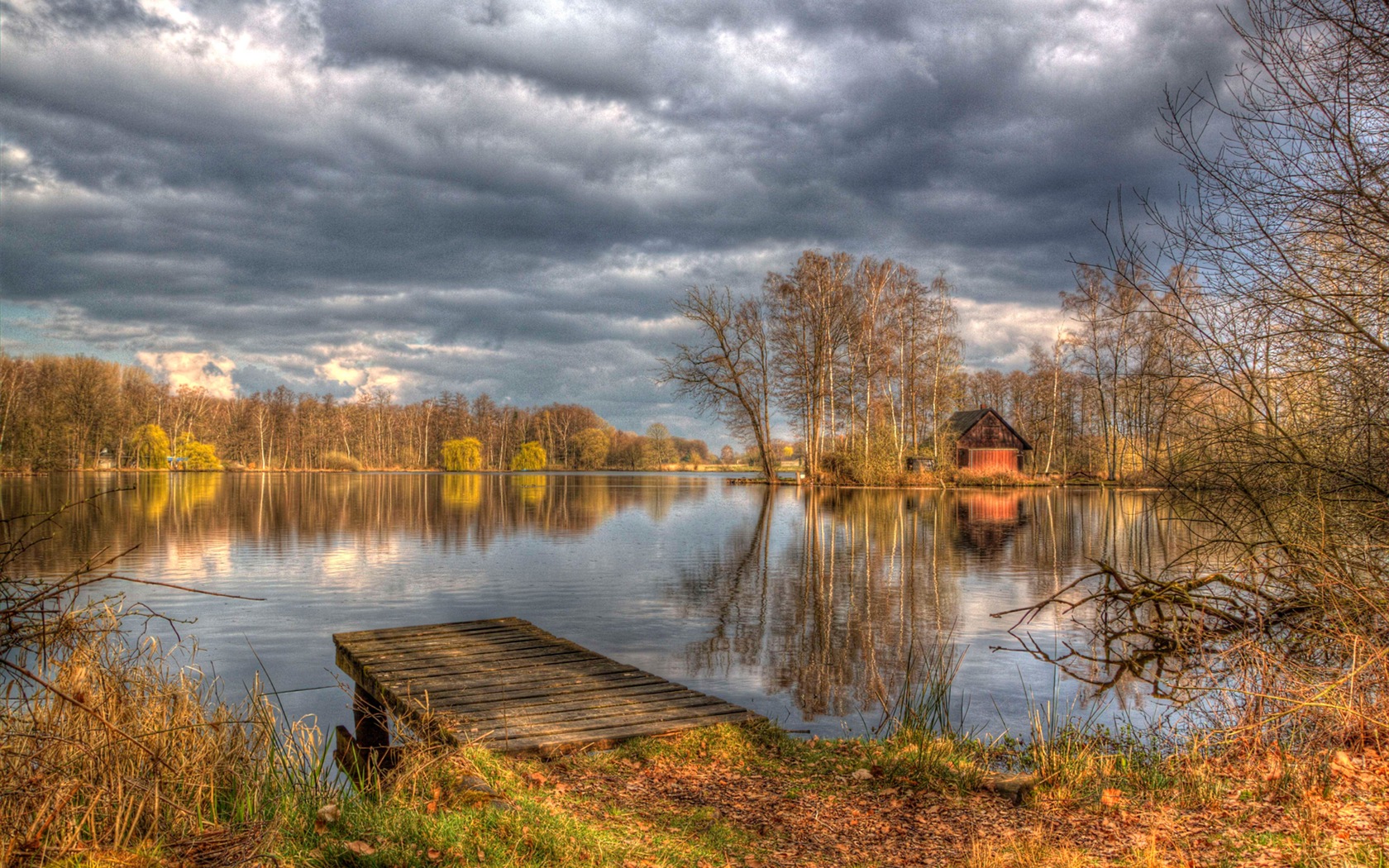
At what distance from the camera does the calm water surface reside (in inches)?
350

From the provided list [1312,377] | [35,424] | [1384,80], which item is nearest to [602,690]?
[1312,377]

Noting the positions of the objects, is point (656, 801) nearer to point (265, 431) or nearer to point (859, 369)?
point (859, 369)

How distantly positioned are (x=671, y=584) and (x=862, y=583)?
352 cm

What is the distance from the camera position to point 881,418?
48312mm

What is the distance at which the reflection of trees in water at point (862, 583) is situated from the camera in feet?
30.0

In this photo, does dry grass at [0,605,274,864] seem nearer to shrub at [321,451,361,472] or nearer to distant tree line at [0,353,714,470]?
distant tree line at [0,353,714,470]

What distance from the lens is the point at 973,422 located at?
58.9m

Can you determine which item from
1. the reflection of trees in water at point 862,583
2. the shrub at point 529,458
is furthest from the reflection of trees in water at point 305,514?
the shrub at point 529,458

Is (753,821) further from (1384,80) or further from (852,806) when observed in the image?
(1384,80)

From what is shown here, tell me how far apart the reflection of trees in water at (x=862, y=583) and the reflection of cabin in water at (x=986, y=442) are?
28.4 metres

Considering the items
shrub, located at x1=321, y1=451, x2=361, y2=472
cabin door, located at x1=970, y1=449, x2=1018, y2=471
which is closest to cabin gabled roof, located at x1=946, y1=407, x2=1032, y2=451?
cabin door, located at x1=970, y1=449, x2=1018, y2=471

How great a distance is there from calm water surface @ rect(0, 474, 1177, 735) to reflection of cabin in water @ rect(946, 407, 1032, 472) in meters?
26.7

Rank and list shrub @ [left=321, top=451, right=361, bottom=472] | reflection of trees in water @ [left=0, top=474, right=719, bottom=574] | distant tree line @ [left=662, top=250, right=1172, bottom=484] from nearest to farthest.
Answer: reflection of trees in water @ [left=0, top=474, right=719, bottom=574], distant tree line @ [left=662, top=250, right=1172, bottom=484], shrub @ [left=321, top=451, right=361, bottom=472]

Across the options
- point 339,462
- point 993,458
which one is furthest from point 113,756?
point 339,462
